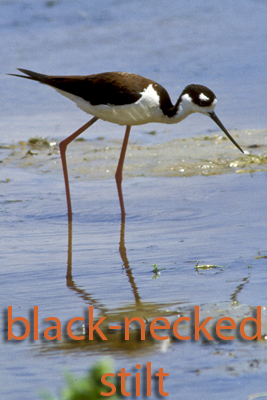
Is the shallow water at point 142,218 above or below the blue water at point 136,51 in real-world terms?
below

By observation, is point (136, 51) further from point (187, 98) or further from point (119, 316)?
point (119, 316)

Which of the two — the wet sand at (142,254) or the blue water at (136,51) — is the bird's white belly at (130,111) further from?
the blue water at (136,51)

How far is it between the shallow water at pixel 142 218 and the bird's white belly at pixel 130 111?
2.31ft

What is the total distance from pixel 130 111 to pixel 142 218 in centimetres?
92

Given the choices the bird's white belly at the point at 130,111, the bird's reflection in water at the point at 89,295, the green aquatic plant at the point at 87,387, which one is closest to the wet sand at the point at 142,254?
the bird's reflection in water at the point at 89,295

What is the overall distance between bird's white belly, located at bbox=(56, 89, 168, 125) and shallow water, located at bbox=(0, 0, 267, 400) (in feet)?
2.31

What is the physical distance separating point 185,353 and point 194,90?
3.32 metres

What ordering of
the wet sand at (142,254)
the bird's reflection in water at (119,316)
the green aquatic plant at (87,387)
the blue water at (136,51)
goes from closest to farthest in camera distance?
the green aquatic plant at (87,387) < the wet sand at (142,254) < the bird's reflection in water at (119,316) < the blue water at (136,51)

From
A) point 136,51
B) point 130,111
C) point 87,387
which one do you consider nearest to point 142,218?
point 130,111

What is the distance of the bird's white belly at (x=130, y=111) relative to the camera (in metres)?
5.27

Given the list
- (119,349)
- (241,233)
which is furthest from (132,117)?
(119,349)

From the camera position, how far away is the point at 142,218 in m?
5.06

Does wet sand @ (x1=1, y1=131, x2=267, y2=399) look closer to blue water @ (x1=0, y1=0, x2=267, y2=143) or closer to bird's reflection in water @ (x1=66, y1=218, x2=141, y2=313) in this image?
bird's reflection in water @ (x1=66, y1=218, x2=141, y2=313)

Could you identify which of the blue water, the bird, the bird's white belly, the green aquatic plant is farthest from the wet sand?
the blue water
